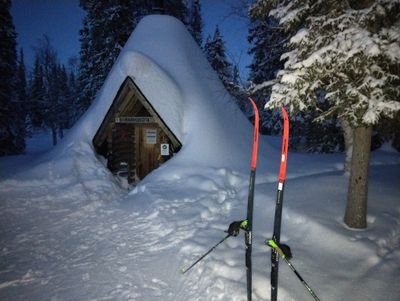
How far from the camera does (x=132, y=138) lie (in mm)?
12891

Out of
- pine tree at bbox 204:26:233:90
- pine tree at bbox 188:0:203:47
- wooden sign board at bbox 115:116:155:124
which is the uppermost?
pine tree at bbox 188:0:203:47

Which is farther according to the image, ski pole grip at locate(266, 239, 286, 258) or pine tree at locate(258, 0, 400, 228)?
pine tree at locate(258, 0, 400, 228)

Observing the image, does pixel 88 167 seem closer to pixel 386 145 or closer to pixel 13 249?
pixel 13 249

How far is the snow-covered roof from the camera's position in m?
11.1

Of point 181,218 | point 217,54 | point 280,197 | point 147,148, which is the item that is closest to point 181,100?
point 147,148

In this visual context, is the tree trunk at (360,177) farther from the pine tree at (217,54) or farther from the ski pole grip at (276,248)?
the pine tree at (217,54)

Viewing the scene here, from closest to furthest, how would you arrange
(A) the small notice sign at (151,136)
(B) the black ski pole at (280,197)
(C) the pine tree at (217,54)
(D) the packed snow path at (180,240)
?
(B) the black ski pole at (280,197) → (D) the packed snow path at (180,240) → (A) the small notice sign at (151,136) → (C) the pine tree at (217,54)

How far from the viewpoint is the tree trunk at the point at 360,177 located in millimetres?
5527

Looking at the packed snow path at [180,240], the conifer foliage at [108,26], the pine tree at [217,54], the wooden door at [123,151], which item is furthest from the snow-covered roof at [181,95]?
the pine tree at [217,54]

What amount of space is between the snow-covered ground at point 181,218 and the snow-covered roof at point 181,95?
0.19ft

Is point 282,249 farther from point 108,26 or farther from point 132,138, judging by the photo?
point 108,26

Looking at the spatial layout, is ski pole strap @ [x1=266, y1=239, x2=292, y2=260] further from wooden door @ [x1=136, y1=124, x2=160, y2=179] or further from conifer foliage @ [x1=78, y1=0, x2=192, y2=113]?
conifer foliage @ [x1=78, y1=0, x2=192, y2=113]

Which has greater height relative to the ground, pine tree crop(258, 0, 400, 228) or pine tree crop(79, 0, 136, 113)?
pine tree crop(79, 0, 136, 113)

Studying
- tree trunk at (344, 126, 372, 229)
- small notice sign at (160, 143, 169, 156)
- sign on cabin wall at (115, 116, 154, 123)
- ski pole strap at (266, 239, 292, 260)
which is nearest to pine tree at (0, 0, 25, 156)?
sign on cabin wall at (115, 116, 154, 123)
